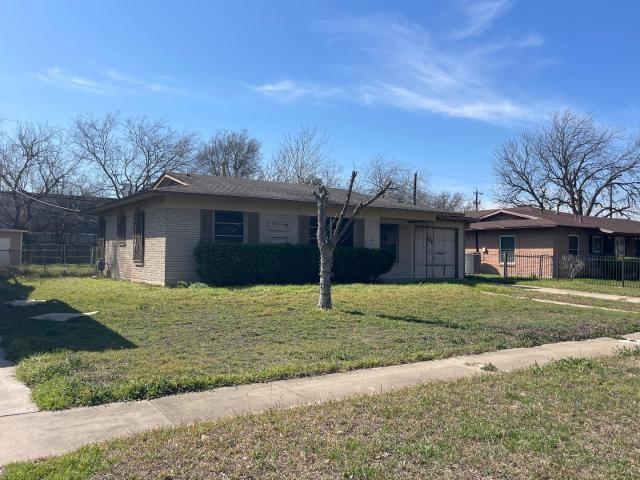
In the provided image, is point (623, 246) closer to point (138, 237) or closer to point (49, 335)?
point (138, 237)

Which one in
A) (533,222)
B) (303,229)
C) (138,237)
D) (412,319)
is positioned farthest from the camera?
(533,222)

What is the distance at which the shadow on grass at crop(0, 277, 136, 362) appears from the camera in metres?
7.98

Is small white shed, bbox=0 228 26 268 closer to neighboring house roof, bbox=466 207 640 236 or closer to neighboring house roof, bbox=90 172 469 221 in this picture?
neighboring house roof, bbox=90 172 469 221

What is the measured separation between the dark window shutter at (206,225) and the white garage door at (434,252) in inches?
391

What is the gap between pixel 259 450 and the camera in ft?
13.8

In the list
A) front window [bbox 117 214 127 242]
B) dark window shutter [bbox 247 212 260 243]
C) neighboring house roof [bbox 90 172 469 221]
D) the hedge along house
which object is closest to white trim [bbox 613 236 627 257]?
the hedge along house

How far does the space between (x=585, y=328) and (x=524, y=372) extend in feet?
15.7

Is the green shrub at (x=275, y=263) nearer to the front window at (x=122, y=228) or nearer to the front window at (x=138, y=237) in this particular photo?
the front window at (x=138, y=237)

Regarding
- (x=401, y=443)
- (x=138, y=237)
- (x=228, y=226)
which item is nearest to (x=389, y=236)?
(x=228, y=226)

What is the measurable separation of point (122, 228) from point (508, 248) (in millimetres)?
20087

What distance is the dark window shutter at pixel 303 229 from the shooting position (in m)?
20.9

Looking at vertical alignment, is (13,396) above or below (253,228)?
below

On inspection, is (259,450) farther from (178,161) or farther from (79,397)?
(178,161)

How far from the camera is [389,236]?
2472cm
